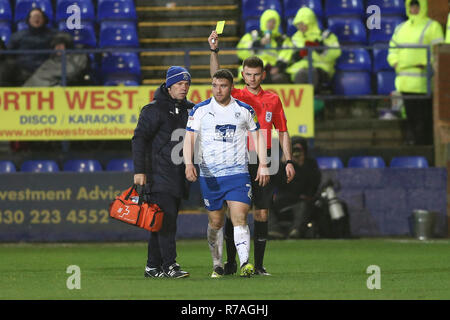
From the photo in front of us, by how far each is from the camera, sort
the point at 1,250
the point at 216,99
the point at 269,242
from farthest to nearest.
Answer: the point at 269,242
the point at 1,250
the point at 216,99

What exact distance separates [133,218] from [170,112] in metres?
1.09

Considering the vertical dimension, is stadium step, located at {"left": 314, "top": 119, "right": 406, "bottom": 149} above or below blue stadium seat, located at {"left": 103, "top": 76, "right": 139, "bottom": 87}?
below

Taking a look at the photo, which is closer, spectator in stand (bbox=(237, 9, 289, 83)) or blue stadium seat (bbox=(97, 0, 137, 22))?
spectator in stand (bbox=(237, 9, 289, 83))

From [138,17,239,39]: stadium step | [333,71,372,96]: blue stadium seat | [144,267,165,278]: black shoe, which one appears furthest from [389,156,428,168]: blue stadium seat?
[144,267,165,278]: black shoe

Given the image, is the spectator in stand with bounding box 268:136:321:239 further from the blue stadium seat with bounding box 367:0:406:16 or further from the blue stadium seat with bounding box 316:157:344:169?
the blue stadium seat with bounding box 367:0:406:16

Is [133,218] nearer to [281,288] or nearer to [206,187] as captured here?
[206,187]

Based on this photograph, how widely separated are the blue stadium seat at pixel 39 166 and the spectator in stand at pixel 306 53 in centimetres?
419

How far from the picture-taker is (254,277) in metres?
10.1

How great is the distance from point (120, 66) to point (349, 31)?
4410mm

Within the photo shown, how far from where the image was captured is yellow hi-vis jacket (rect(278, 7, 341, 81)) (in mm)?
18188

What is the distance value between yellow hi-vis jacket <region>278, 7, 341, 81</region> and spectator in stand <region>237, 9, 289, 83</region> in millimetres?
181

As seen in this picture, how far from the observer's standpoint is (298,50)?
18.2 meters

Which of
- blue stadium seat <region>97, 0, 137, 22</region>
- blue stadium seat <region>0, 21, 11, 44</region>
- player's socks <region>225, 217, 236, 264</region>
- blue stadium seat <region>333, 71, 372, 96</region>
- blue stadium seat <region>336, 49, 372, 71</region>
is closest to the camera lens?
player's socks <region>225, 217, 236, 264</region>
